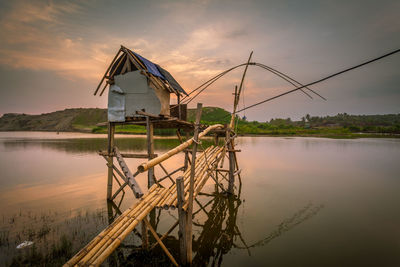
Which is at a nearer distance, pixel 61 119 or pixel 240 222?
pixel 240 222

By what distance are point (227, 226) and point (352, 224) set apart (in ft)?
19.0

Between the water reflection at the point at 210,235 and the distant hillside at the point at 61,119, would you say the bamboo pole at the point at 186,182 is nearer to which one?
the water reflection at the point at 210,235

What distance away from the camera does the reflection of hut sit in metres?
9.24

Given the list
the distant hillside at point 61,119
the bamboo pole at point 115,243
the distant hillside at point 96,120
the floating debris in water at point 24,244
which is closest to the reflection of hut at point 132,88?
the floating debris in water at point 24,244

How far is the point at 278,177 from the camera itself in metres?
16.4

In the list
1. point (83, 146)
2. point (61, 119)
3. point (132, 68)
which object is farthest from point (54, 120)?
point (132, 68)

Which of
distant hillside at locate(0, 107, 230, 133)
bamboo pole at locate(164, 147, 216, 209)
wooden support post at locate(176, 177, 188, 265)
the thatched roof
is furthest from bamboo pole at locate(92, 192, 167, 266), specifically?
distant hillside at locate(0, 107, 230, 133)

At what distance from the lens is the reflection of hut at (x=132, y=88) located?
9.24 metres

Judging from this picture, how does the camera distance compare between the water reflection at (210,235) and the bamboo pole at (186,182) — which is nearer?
the bamboo pole at (186,182)

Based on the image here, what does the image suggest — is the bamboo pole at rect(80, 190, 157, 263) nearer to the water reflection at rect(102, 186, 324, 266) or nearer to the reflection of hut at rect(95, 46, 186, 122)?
the water reflection at rect(102, 186, 324, 266)

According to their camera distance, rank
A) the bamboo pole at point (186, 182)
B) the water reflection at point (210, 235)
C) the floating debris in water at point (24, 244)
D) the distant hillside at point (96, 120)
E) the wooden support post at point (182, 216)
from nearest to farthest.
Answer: the wooden support post at point (182, 216) → the bamboo pole at point (186, 182) → the water reflection at point (210, 235) → the floating debris in water at point (24, 244) → the distant hillside at point (96, 120)

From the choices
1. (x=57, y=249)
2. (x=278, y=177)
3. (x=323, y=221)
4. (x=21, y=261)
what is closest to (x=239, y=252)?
(x=323, y=221)

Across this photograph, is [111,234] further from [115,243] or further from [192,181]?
[192,181]

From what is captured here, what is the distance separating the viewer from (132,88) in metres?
9.46
